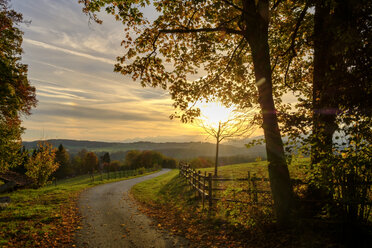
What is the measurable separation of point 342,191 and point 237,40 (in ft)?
26.7

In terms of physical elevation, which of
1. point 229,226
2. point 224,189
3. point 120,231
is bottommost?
point 120,231

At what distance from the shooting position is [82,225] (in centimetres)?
912

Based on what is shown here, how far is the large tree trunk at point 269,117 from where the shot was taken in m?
6.57

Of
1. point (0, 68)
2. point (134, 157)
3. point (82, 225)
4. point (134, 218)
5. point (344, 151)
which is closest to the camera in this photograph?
point (344, 151)

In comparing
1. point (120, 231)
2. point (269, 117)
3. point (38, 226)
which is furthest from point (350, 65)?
point (38, 226)

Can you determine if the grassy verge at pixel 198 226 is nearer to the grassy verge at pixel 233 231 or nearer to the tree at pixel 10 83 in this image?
the grassy verge at pixel 233 231

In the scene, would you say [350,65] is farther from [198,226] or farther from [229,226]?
Answer: [198,226]

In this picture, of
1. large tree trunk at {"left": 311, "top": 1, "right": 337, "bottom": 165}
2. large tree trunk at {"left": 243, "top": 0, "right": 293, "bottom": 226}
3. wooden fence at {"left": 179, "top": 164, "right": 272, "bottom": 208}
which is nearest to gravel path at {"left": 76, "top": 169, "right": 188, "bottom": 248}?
wooden fence at {"left": 179, "top": 164, "right": 272, "bottom": 208}

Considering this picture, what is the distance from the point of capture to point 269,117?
21.7ft

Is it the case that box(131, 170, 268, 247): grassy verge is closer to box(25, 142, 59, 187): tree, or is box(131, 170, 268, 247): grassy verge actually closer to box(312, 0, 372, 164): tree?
box(312, 0, 372, 164): tree

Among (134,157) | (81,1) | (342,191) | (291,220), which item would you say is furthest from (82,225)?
(134,157)

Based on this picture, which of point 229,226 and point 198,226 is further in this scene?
point 198,226

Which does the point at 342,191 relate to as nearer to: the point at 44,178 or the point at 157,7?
the point at 157,7

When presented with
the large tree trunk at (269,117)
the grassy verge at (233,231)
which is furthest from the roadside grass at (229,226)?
the large tree trunk at (269,117)
